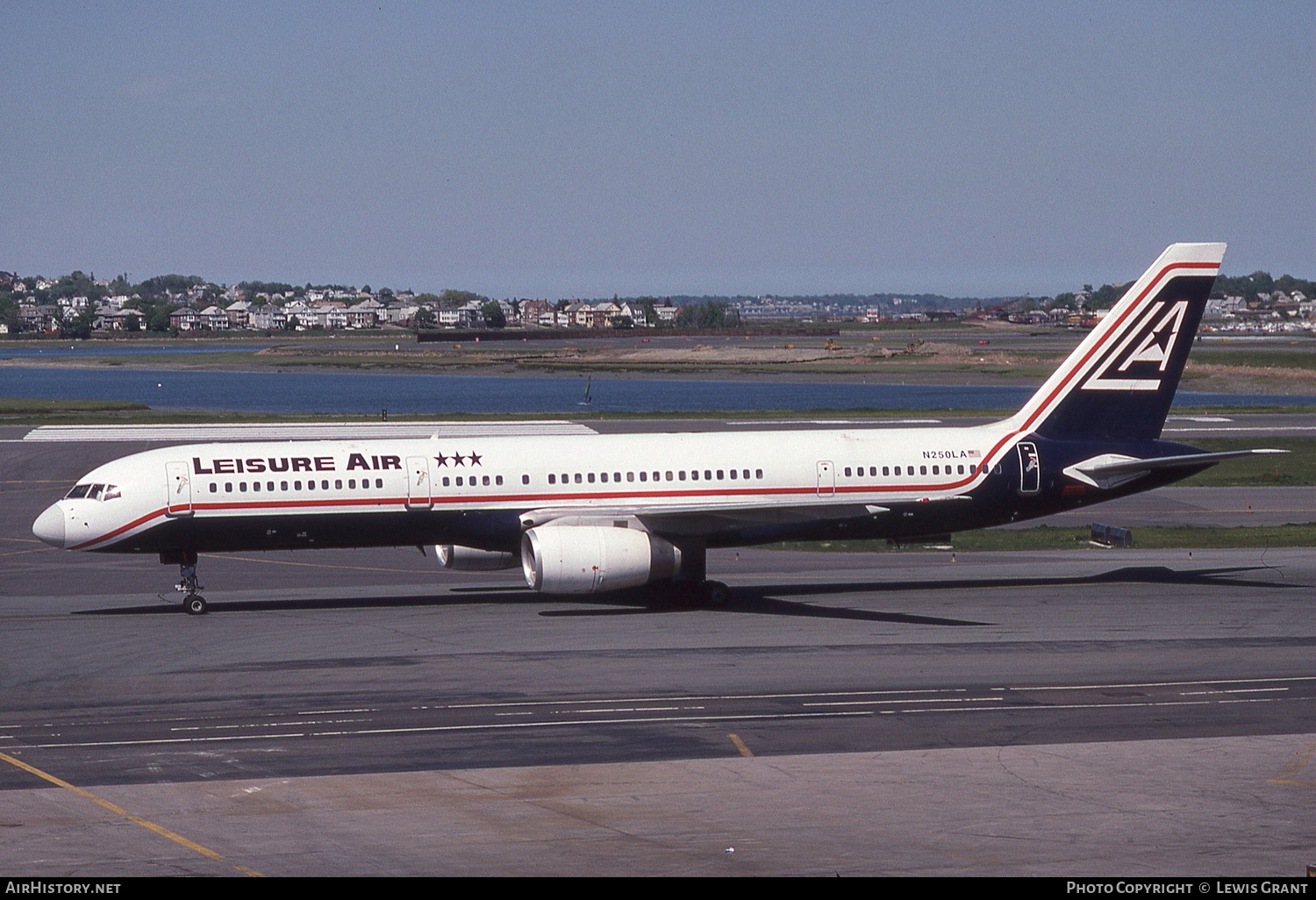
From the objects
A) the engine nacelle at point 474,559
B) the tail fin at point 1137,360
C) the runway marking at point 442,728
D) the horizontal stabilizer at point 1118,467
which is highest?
the tail fin at point 1137,360

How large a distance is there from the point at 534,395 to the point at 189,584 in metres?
122

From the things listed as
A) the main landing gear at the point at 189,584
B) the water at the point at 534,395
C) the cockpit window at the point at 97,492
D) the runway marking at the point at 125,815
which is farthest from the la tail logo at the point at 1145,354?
the water at the point at 534,395

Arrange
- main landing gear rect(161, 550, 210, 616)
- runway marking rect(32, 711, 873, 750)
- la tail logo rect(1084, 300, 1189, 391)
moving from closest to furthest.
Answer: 1. runway marking rect(32, 711, 873, 750)
2. main landing gear rect(161, 550, 210, 616)
3. la tail logo rect(1084, 300, 1189, 391)

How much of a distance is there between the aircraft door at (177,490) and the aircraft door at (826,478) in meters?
17.9

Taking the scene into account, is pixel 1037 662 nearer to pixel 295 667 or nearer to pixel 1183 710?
pixel 1183 710

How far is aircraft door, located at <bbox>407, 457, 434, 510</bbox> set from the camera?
126 feet

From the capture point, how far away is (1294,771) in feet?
75.9

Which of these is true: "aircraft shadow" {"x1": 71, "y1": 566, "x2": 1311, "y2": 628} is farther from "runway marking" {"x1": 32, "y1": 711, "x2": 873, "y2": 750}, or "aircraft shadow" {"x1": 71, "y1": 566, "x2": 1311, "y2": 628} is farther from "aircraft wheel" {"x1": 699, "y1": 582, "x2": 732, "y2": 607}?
"runway marking" {"x1": 32, "y1": 711, "x2": 873, "y2": 750}

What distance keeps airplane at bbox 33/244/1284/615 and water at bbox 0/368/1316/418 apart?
250 feet

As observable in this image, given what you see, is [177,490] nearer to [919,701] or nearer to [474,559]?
[474,559]

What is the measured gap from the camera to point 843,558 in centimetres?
4878

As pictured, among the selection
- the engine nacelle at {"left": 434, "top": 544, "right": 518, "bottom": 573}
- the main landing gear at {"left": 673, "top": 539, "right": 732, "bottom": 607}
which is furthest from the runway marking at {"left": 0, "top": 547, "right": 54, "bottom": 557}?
the main landing gear at {"left": 673, "top": 539, "right": 732, "bottom": 607}

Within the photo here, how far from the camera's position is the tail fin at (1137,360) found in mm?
42812

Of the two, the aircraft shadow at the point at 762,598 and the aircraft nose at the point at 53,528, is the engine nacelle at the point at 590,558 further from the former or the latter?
the aircraft nose at the point at 53,528
